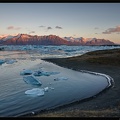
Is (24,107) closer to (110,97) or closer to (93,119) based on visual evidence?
(110,97)

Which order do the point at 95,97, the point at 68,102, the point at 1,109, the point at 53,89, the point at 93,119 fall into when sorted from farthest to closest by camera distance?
the point at 53,89, the point at 95,97, the point at 68,102, the point at 1,109, the point at 93,119

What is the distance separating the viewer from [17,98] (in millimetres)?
13641

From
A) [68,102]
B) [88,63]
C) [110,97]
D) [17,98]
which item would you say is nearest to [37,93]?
[17,98]

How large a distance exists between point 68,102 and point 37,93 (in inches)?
106

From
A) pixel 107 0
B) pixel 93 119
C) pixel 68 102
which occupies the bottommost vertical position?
pixel 68 102

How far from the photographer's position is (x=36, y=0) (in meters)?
2.06

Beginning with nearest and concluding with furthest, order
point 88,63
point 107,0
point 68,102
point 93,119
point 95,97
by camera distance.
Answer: point 93,119
point 107,0
point 68,102
point 95,97
point 88,63

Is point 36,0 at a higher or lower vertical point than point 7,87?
higher

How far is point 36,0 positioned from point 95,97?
41.2 ft

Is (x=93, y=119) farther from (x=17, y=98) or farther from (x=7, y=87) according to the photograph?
(x=7, y=87)

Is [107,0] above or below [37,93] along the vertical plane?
above

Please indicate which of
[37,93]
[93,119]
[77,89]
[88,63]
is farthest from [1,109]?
[88,63]

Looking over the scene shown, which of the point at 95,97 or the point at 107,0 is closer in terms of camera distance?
the point at 107,0

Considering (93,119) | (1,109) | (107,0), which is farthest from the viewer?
(1,109)
